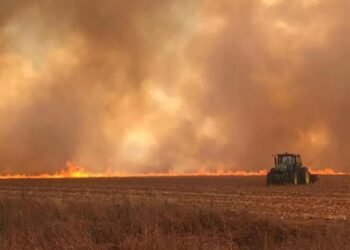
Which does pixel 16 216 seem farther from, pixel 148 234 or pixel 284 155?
pixel 284 155

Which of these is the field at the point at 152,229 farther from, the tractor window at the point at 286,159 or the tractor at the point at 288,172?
the tractor window at the point at 286,159

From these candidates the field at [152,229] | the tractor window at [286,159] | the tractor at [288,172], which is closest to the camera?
the field at [152,229]

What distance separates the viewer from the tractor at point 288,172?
1897 inches

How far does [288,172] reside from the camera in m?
48.5

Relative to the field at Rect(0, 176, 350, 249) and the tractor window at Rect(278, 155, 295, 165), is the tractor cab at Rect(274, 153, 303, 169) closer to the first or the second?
the tractor window at Rect(278, 155, 295, 165)

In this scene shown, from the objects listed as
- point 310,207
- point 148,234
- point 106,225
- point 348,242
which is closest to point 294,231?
point 348,242

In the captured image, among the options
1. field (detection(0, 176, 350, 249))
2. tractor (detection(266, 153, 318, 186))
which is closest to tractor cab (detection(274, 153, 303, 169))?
tractor (detection(266, 153, 318, 186))

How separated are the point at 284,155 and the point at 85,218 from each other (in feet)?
114

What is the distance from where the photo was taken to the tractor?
4819 centimetres

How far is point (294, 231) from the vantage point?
1504 centimetres

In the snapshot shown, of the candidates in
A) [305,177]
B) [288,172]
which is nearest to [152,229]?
[288,172]

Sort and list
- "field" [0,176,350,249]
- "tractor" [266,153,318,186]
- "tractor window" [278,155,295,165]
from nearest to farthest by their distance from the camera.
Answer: "field" [0,176,350,249], "tractor" [266,153,318,186], "tractor window" [278,155,295,165]

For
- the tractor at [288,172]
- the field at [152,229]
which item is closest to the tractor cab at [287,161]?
the tractor at [288,172]

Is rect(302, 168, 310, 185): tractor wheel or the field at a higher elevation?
rect(302, 168, 310, 185): tractor wheel
